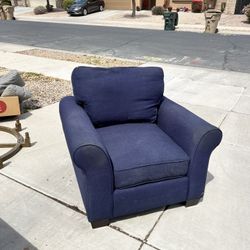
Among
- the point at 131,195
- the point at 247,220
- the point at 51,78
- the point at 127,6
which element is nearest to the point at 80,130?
the point at 131,195

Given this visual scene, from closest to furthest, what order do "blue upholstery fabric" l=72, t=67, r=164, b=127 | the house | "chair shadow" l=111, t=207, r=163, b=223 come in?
"chair shadow" l=111, t=207, r=163, b=223, "blue upholstery fabric" l=72, t=67, r=164, b=127, the house

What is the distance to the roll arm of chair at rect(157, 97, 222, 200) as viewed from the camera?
2.65 metres

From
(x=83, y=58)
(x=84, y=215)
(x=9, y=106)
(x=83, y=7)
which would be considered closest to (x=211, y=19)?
(x=83, y=58)

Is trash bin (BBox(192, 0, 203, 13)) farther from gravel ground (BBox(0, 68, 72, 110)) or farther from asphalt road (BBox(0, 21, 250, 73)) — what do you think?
gravel ground (BBox(0, 68, 72, 110))

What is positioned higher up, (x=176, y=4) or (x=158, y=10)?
(x=176, y=4)

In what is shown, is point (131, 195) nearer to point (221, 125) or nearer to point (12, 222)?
point (12, 222)

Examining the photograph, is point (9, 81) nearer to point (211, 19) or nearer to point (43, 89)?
point (43, 89)

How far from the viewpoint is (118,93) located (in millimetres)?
3359

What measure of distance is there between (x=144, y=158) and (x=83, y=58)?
755 centimetres

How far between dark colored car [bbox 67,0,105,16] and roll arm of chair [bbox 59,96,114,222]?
2430 cm

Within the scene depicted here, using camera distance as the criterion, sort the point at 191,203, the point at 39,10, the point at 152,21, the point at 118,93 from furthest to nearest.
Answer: the point at 39,10, the point at 152,21, the point at 118,93, the point at 191,203

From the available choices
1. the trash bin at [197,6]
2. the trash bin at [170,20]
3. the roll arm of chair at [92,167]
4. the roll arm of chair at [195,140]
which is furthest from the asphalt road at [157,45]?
the trash bin at [197,6]

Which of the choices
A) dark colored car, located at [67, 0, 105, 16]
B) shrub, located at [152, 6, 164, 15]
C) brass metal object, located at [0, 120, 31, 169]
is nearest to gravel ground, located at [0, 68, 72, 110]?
brass metal object, located at [0, 120, 31, 169]

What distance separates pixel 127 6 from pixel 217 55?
20.0 meters
